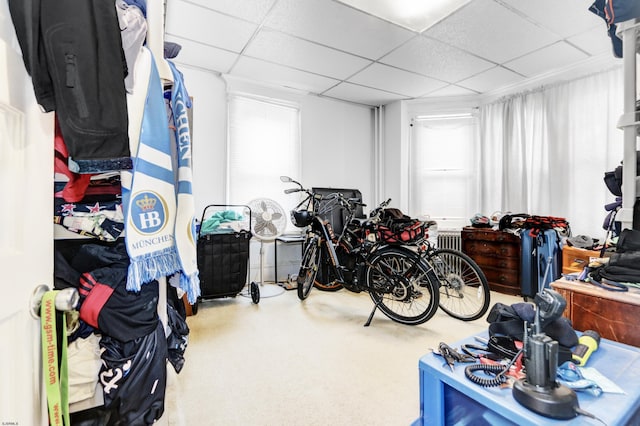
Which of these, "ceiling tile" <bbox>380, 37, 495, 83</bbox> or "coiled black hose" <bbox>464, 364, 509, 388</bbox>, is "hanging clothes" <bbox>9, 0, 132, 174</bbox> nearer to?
"coiled black hose" <bbox>464, 364, 509, 388</bbox>

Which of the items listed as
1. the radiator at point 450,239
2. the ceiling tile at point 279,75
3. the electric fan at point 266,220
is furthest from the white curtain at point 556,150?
the electric fan at point 266,220

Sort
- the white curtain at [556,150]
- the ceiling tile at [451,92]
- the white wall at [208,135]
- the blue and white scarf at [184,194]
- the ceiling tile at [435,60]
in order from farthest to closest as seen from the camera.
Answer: the ceiling tile at [451,92] < the white wall at [208,135] < the white curtain at [556,150] < the ceiling tile at [435,60] < the blue and white scarf at [184,194]

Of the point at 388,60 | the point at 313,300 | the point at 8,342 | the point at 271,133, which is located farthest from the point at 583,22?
the point at 8,342

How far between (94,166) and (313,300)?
267 centimetres

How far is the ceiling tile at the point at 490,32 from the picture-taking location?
229 centimetres

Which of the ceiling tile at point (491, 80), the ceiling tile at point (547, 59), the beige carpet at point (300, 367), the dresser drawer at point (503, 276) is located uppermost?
the ceiling tile at point (491, 80)

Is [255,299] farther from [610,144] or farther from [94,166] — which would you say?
[610,144]

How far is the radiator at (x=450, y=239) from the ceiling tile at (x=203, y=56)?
335 cm

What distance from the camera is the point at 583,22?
7.95 ft

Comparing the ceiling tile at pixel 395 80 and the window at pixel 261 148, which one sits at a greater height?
the ceiling tile at pixel 395 80

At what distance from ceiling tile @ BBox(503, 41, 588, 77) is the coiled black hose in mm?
3297

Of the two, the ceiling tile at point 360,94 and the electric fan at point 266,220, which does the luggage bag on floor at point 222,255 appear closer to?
the electric fan at point 266,220

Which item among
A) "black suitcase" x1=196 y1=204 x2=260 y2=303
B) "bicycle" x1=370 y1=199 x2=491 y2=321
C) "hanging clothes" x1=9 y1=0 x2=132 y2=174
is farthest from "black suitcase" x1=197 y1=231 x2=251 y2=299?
"hanging clothes" x1=9 y1=0 x2=132 y2=174

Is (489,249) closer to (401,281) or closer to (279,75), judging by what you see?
(401,281)
